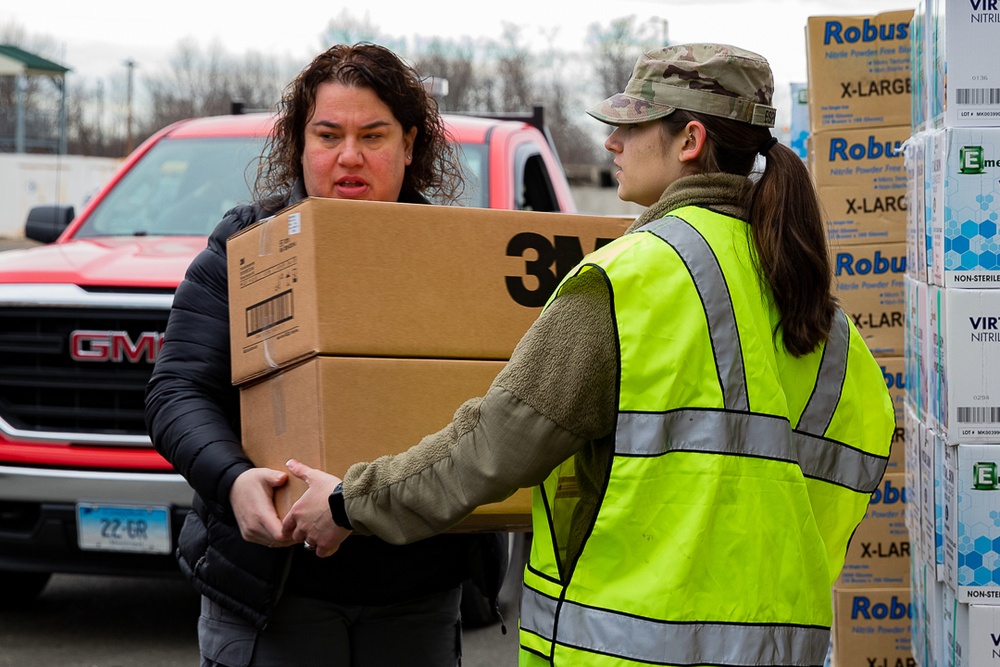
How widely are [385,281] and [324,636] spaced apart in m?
0.74

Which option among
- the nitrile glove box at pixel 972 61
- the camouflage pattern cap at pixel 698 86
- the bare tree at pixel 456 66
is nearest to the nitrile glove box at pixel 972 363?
the nitrile glove box at pixel 972 61

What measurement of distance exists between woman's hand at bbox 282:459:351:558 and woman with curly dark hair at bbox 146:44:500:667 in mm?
32

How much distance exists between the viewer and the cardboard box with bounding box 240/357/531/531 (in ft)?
7.86

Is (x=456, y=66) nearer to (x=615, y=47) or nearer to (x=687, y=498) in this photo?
(x=615, y=47)

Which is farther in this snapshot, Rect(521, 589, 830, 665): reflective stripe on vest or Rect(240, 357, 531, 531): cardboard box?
Rect(240, 357, 531, 531): cardboard box

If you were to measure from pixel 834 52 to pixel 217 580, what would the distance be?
3.19 meters

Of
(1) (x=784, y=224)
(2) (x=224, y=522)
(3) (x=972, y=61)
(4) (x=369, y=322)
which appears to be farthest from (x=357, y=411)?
(3) (x=972, y=61)

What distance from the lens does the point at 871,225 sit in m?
4.74

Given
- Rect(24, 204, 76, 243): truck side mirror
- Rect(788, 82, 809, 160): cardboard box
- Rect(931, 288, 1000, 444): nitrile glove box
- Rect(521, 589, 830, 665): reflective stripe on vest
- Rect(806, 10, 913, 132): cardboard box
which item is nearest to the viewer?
Rect(521, 589, 830, 665): reflective stripe on vest

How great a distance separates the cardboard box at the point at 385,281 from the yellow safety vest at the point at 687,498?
58cm

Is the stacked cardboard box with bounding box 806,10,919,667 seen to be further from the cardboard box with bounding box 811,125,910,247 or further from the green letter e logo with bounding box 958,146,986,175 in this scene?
the green letter e logo with bounding box 958,146,986,175

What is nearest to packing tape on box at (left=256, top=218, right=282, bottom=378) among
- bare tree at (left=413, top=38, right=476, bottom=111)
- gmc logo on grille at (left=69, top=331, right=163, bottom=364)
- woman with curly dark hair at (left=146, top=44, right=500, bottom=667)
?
woman with curly dark hair at (left=146, top=44, right=500, bottom=667)

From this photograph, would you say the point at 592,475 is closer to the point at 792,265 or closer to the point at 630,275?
the point at 630,275

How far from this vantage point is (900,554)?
4801 mm
